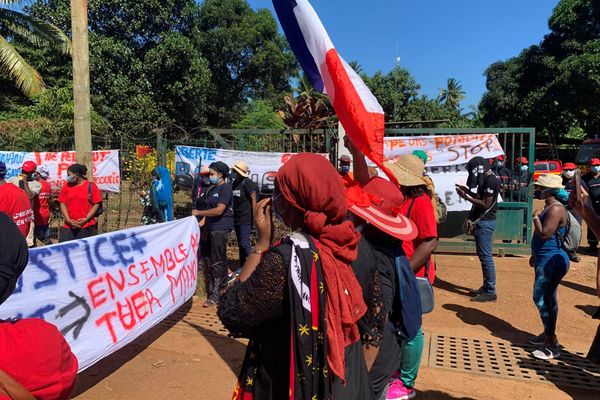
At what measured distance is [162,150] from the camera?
9102mm

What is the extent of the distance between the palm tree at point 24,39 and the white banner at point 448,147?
13.3 meters

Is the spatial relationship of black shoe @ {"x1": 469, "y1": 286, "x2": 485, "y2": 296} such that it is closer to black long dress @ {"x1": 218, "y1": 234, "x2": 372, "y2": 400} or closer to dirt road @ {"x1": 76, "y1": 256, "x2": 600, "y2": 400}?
dirt road @ {"x1": 76, "y1": 256, "x2": 600, "y2": 400}

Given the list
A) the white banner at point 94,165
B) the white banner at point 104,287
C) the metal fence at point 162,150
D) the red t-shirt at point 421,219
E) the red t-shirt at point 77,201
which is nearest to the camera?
the red t-shirt at point 421,219

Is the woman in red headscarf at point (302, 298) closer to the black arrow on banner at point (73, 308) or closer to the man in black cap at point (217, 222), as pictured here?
the black arrow on banner at point (73, 308)

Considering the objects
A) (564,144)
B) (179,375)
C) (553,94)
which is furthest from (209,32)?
(179,375)

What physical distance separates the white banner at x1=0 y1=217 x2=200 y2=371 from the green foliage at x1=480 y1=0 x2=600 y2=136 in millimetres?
21775

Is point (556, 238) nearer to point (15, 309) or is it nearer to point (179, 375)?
point (179, 375)

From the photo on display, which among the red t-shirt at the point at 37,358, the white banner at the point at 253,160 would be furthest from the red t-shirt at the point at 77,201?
the red t-shirt at the point at 37,358

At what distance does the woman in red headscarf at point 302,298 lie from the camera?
5.29 ft

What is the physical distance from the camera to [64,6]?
21422mm

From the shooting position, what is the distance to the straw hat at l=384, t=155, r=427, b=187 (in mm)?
3289

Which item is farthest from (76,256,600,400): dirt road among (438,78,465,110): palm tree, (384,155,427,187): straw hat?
(438,78,465,110): palm tree

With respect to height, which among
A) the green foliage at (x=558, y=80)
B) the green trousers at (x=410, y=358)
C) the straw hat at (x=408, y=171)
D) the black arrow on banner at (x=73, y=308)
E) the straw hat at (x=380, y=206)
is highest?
the green foliage at (x=558, y=80)

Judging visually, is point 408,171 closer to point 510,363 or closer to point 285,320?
point 285,320
